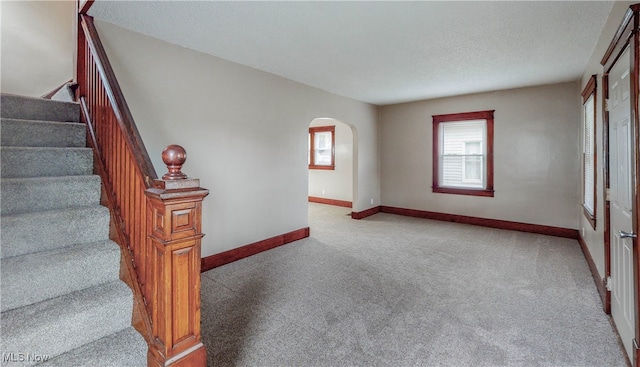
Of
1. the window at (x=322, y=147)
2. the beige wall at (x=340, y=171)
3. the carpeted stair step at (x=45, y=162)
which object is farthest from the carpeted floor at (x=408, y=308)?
the window at (x=322, y=147)

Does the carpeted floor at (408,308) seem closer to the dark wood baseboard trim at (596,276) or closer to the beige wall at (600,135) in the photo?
the dark wood baseboard trim at (596,276)

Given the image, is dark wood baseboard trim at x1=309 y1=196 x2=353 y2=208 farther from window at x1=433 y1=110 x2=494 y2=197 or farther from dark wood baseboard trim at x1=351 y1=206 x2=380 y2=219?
window at x1=433 y1=110 x2=494 y2=197

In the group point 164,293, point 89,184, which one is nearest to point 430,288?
point 164,293

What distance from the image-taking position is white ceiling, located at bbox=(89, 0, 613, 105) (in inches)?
97.4

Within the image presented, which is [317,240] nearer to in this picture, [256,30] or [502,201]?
[256,30]

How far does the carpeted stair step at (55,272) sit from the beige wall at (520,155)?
5.80 m

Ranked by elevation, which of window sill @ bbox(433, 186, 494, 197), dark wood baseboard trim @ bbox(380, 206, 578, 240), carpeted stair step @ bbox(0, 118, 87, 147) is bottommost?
dark wood baseboard trim @ bbox(380, 206, 578, 240)

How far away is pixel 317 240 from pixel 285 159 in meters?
1.38

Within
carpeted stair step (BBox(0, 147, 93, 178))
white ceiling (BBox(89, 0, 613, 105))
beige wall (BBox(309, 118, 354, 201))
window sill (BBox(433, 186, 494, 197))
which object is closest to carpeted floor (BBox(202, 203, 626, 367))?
window sill (BBox(433, 186, 494, 197))

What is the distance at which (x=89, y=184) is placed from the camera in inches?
82.3

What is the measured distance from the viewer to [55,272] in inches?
61.7

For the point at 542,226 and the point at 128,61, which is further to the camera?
the point at 542,226

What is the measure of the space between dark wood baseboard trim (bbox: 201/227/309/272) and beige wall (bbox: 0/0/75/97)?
10.5 feet

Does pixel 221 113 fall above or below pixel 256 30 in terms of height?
below
